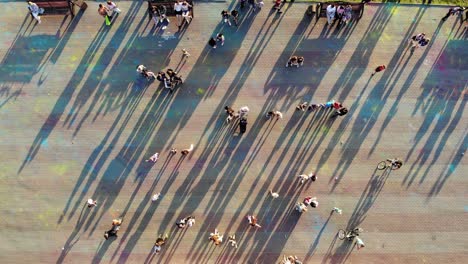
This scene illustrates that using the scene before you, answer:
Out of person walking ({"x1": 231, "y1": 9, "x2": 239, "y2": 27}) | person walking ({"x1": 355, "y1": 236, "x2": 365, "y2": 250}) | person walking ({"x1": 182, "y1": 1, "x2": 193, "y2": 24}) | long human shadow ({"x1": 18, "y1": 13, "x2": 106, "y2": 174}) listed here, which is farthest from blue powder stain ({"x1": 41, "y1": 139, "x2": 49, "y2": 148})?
person walking ({"x1": 355, "y1": 236, "x2": 365, "y2": 250})

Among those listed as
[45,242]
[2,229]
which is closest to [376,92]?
[45,242]

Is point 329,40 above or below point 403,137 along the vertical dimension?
above

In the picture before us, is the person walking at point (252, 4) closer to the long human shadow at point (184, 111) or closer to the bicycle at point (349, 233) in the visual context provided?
the long human shadow at point (184, 111)

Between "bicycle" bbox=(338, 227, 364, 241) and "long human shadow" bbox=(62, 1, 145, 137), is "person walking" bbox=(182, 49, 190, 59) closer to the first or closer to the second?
"long human shadow" bbox=(62, 1, 145, 137)

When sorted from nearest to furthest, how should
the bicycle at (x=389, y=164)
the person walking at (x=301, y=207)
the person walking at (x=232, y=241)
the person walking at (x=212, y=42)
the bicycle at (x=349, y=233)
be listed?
1. the person walking at (x=232, y=241)
2. the person walking at (x=301, y=207)
3. the bicycle at (x=349, y=233)
4. the bicycle at (x=389, y=164)
5. the person walking at (x=212, y=42)

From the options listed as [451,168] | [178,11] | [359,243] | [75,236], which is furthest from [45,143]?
[451,168]

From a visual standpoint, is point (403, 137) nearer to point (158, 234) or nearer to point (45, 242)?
point (158, 234)

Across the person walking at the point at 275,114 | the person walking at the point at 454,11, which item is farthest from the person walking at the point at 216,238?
the person walking at the point at 454,11
